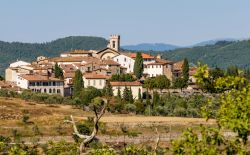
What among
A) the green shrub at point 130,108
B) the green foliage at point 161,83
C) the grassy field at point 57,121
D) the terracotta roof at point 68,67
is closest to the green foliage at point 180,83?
the green foliage at point 161,83

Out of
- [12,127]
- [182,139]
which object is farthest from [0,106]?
[182,139]

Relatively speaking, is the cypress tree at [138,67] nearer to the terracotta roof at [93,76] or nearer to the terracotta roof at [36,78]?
the terracotta roof at [93,76]

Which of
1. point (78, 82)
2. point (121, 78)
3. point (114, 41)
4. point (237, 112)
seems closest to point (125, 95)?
point (78, 82)

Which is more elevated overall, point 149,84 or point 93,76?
point 93,76

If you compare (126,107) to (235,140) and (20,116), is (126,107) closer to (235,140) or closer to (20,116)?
(20,116)

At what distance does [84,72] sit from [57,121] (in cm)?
3510

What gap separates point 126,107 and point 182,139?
63873 mm

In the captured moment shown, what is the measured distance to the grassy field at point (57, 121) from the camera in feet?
198

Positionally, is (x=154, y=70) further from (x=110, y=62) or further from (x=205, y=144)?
(x=205, y=144)

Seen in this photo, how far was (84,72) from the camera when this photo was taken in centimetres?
9962

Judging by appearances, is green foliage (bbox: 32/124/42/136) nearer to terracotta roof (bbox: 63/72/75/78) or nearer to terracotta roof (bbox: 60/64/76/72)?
terracotta roof (bbox: 63/72/75/78)

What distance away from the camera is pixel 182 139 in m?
12.4

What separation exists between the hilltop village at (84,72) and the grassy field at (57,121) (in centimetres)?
1351

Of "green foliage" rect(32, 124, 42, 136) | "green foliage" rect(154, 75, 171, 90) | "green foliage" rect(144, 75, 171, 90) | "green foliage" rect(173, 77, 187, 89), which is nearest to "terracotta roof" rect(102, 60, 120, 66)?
"green foliage" rect(144, 75, 171, 90)
